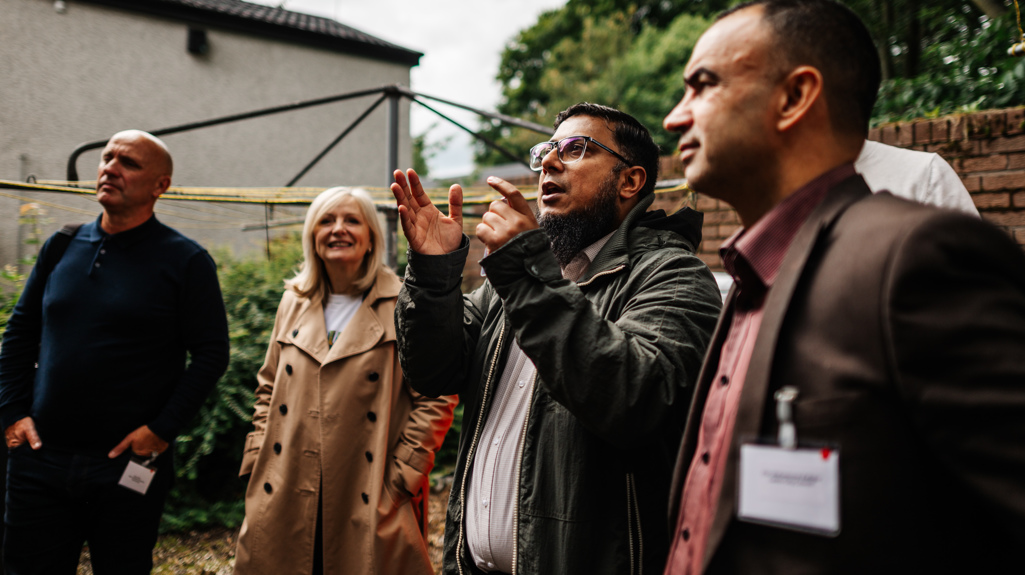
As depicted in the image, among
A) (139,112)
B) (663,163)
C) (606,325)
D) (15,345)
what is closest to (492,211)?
(606,325)

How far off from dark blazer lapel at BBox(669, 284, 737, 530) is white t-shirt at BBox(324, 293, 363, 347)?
1942 mm

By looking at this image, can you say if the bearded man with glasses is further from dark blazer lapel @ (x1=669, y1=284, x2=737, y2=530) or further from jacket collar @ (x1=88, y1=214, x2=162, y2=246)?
jacket collar @ (x1=88, y1=214, x2=162, y2=246)

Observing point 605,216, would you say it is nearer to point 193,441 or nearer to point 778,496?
point 778,496

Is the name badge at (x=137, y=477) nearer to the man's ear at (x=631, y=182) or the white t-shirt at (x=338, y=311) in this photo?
the white t-shirt at (x=338, y=311)

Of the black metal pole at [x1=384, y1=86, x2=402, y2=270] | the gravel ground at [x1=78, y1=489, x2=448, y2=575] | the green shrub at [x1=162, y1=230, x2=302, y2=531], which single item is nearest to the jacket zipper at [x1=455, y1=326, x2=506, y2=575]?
the gravel ground at [x1=78, y1=489, x2=448, y2=575]

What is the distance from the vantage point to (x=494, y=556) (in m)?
1.69

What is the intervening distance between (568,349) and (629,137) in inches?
39.4

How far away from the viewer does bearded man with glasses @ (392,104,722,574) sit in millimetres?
1392

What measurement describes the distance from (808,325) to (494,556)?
1125 millimetres

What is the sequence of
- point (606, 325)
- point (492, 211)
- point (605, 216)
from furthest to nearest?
point (605, 216)
point (492, 211)
point (606, 325)

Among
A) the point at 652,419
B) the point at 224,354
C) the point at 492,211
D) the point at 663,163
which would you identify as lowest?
the point at 224,354

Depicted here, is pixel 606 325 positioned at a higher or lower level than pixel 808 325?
lower

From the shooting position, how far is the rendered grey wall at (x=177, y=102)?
1038cm

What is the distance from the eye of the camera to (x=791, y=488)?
85 centimetres
